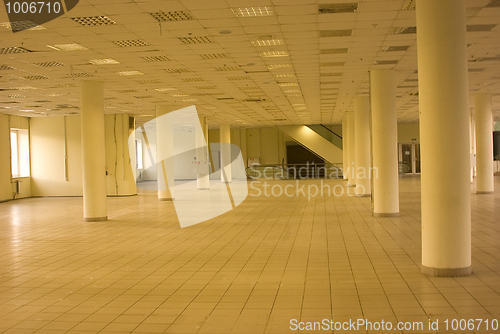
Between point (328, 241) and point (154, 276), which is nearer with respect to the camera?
point (154, 276)

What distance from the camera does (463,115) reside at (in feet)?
19.7

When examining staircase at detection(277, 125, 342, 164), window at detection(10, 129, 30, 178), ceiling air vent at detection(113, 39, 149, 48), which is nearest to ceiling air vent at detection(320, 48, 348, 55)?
ceiling air vent at detection(113, 39, 149, 48)

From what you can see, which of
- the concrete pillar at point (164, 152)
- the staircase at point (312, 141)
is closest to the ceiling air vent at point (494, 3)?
the concrete pillar at point (164, 152)

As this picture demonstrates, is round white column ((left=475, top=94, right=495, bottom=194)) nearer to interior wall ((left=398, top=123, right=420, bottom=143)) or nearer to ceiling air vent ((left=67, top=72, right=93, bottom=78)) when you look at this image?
ceiling air vent ((left=67, top=72, right=93, bottom=78))

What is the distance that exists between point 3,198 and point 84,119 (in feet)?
33.5

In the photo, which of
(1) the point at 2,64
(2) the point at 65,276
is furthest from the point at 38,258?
(1) the point at 2,64

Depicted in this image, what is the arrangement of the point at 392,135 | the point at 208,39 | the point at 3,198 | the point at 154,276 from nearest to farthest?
the point at 154,276 < the point at 208,39 < the point at 392,135 < the point at 3,198

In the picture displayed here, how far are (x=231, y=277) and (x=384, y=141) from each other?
24.4 feet

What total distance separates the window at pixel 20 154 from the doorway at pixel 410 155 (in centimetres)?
2648

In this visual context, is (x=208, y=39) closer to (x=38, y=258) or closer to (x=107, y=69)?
(x=107, y=69)

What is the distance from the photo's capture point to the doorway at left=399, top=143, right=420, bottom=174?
36.3 metres

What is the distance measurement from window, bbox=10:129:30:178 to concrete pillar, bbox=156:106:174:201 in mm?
7967

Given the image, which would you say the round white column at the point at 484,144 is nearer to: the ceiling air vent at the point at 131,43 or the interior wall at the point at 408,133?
the ceiling air vent at the point at 131,43
